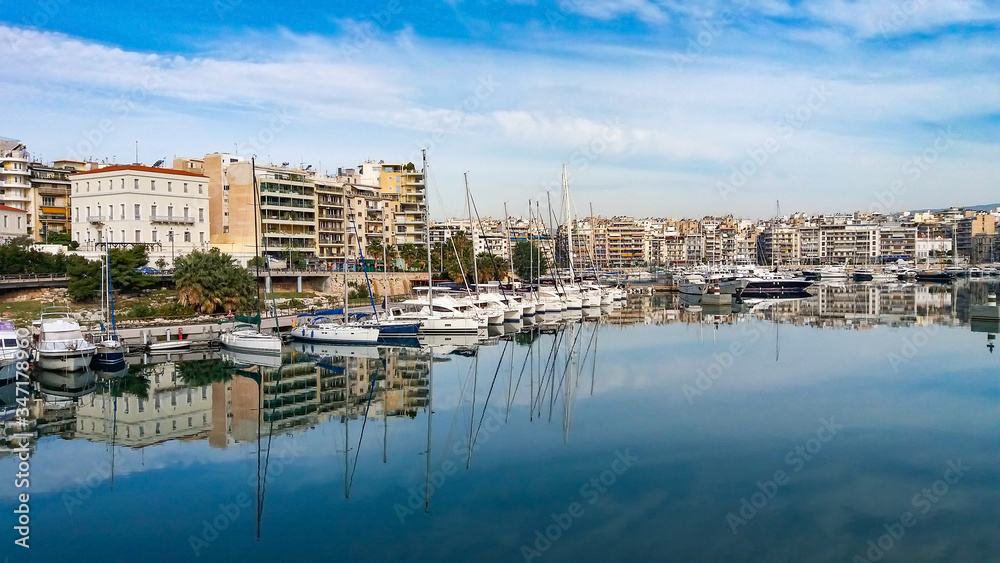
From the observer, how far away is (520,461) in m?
19.8

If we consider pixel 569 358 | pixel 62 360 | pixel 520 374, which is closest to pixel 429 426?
pixel 520 374

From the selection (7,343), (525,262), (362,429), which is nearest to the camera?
(362,429)

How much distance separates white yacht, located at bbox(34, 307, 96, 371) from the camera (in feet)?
100

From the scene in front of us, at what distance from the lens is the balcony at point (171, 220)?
59116 mm

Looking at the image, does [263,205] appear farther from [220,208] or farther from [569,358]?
[569,358]

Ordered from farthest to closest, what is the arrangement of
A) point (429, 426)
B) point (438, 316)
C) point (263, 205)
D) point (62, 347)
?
point (263, 205) < point (438, 316) < point (62, 347) < point (429, 426)

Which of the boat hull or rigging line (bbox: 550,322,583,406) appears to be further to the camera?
rigging line (bbox: 550,322,583,406)

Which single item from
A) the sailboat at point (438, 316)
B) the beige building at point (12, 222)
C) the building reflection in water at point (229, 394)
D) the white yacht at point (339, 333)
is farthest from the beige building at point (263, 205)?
the building reflection in water at point (229, 394)

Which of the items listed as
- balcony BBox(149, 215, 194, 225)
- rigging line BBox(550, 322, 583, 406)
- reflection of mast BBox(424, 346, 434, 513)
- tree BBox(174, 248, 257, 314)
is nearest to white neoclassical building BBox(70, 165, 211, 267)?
balcony BBox(149, 215, 194, 225)

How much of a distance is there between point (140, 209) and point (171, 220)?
2.58 m

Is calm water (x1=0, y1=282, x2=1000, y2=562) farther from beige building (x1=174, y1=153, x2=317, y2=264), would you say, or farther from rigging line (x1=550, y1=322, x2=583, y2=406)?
beige building (x1=174, y1=153, x2=317, y2=264)

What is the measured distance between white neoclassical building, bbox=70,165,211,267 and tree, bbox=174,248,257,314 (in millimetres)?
12498

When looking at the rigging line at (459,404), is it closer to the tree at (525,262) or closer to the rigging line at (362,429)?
the rigging line at (362,429)

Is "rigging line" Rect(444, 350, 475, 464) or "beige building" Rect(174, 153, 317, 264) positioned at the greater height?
"beige building" Rect(174, 153, 317, 264)
